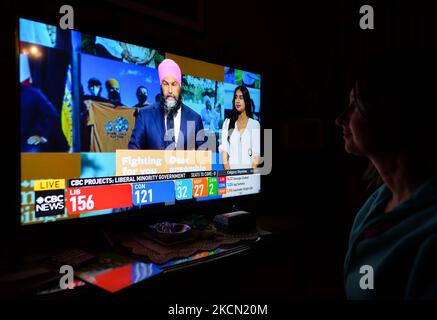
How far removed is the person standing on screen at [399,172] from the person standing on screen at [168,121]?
92 cm

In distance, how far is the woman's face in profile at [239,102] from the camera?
6.23 ft

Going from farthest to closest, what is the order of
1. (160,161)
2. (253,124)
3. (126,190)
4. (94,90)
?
(253,124), (160,161), (126,190), (94,90)

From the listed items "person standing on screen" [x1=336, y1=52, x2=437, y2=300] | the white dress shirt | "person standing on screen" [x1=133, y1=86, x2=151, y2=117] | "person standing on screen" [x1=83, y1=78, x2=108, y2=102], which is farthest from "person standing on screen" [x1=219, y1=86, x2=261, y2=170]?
"person standing on screen" [x1=336, y1=52, x2=437, y2=300]

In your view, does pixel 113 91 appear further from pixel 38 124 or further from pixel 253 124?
pixel 253 124

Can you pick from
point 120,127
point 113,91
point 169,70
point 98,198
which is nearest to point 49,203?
point 98,198

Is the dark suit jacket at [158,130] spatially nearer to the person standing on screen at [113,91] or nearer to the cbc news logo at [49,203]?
the person standing on screen at [113,91]

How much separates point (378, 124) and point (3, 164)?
1394 millimetres

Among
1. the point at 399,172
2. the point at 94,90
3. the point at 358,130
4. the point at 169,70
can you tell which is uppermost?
the point at 169,70

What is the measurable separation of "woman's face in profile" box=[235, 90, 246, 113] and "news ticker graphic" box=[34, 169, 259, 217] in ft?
1.21

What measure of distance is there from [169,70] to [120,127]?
385 millimetres

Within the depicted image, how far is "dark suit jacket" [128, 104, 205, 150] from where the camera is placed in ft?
4.87

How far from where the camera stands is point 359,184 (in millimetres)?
2533

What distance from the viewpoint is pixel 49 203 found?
122cm

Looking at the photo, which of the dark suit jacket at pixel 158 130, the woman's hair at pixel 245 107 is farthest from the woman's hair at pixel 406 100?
the woman's hair at pixel 245 107
